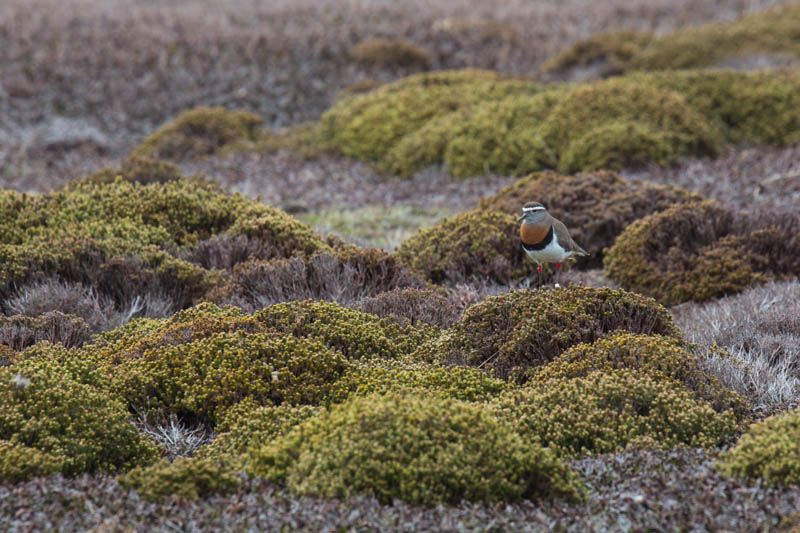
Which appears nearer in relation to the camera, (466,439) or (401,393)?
(466,439)

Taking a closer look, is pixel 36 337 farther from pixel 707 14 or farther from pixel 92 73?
pixel 707 14

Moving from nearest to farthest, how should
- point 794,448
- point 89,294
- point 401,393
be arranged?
1. point 794,448
2. point 401,393
3. point 89,294

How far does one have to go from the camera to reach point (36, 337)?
18.1 feet

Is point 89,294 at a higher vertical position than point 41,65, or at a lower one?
lower

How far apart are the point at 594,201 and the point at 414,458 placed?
554 centimetres

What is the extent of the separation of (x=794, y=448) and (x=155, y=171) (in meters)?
7.22

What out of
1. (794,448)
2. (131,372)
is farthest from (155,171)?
(794,448)

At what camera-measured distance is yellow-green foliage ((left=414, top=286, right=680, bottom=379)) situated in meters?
5.05

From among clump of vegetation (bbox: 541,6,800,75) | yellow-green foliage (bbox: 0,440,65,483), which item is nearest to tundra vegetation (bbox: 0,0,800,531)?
yellow-green foliage (bbox: 0,440,65,483)

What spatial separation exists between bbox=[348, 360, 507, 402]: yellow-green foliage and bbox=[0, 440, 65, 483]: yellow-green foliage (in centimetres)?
167

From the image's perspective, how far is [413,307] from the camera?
604 cm

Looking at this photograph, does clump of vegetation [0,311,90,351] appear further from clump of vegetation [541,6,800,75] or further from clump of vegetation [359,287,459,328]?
clump of vegetation [541,6,800,75]

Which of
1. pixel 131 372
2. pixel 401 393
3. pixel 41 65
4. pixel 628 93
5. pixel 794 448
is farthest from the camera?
pixel 41 65

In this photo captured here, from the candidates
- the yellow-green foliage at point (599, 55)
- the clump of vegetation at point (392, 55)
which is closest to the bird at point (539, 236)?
the yellow-green foliage at point (599, 55)
